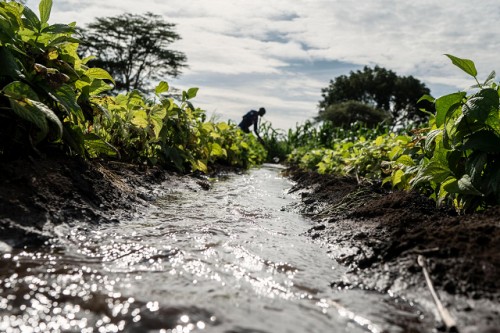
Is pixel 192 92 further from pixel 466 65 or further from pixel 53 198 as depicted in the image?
pixel 466 65

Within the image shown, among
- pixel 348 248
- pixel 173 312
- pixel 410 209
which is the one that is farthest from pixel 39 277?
pixel 410 209

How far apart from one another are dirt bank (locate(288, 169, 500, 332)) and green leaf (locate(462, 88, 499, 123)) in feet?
1.46

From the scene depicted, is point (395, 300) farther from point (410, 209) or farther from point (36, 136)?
point (36, 136)

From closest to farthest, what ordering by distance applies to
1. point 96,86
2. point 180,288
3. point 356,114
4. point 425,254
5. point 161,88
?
point 180,288, point 425,254, point 96,86, point 161,88, point 356,114

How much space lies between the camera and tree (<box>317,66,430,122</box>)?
128ft

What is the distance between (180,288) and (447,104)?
157cm

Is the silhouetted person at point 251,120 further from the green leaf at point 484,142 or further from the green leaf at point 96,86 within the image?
the green leaf at point 484,142

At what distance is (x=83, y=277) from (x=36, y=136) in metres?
1.08

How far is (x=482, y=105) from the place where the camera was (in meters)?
1.83

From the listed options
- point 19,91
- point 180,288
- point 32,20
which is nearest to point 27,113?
point 19,91

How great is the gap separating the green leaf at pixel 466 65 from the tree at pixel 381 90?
37.0 meters

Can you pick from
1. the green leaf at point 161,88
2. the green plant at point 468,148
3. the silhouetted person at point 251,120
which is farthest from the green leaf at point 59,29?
the silhouetted person at point 251,120

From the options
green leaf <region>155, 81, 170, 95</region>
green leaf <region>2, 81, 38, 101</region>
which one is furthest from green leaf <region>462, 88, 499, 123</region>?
green leaf <region>155, 81, 170, 95</region>

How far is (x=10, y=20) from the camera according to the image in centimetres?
208
